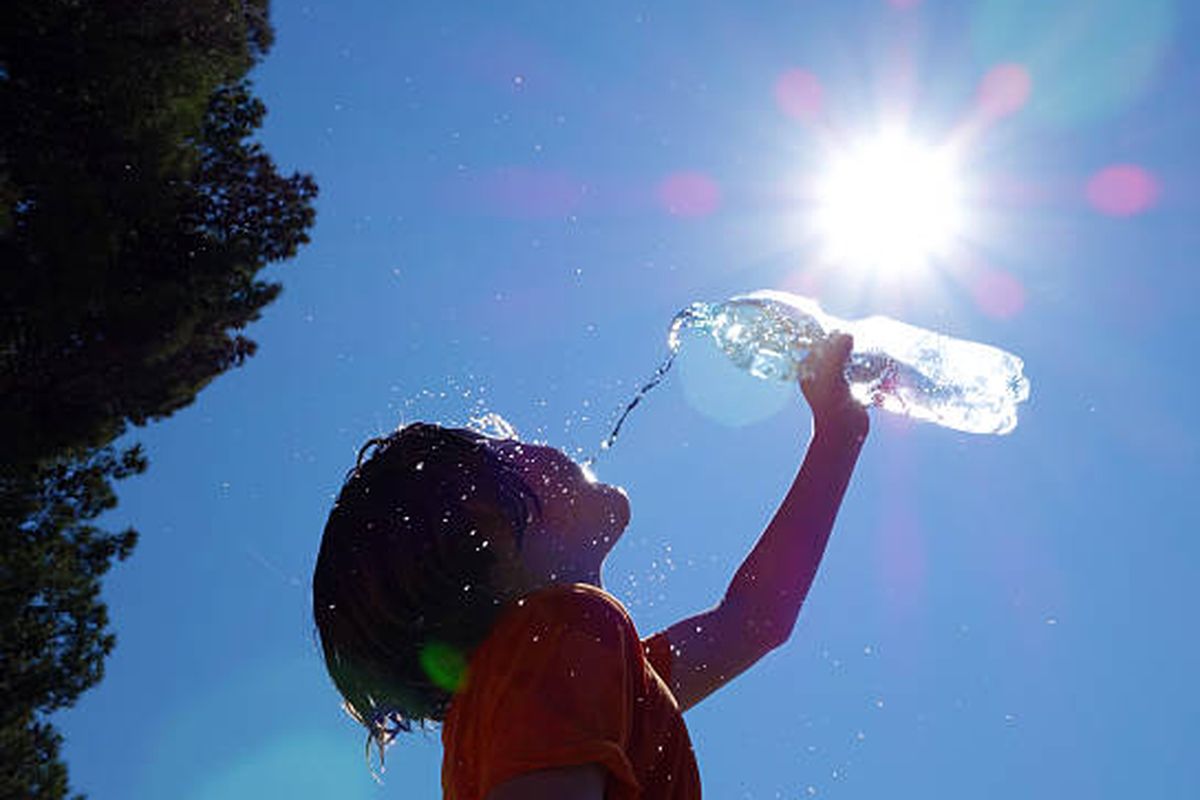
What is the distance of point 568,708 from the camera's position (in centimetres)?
142

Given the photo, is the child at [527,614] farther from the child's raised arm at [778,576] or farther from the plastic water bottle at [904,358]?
the plastic water bottle at [904,358]

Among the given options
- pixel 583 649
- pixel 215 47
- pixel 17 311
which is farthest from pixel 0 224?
pixel 583 649

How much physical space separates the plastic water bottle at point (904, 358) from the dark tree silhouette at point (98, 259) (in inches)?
216

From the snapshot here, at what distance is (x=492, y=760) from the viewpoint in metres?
1.42

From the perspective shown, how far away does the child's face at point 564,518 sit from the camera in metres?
2.08

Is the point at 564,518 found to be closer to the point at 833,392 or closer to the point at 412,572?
the point at 412,572

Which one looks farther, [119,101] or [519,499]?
[119,101]

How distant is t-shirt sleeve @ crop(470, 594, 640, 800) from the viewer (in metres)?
1.39

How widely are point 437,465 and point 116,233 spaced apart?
23.7ft

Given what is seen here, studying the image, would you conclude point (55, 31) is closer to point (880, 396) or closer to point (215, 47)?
point (215, 47)

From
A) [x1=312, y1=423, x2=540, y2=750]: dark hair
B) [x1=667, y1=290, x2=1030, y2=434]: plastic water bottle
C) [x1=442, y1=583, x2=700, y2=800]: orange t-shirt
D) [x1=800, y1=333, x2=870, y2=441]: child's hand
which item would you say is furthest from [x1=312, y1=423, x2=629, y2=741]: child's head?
[x1=667, y1=290, x2=1030, y2=434]: plastic water bottle

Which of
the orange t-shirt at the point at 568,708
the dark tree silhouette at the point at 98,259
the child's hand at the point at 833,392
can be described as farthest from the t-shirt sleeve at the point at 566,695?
the dark tree silhouette at the point at 98,259

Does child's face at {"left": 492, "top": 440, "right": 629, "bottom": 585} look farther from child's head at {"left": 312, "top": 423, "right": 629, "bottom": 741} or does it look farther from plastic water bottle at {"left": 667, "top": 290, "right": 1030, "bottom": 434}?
plastic water bottle at {"left": 667, "top": 290, "right": 1030, "bottom": 434}

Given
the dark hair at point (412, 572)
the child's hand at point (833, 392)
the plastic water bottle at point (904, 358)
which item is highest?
the plastic water bottle at point (904, 358)
